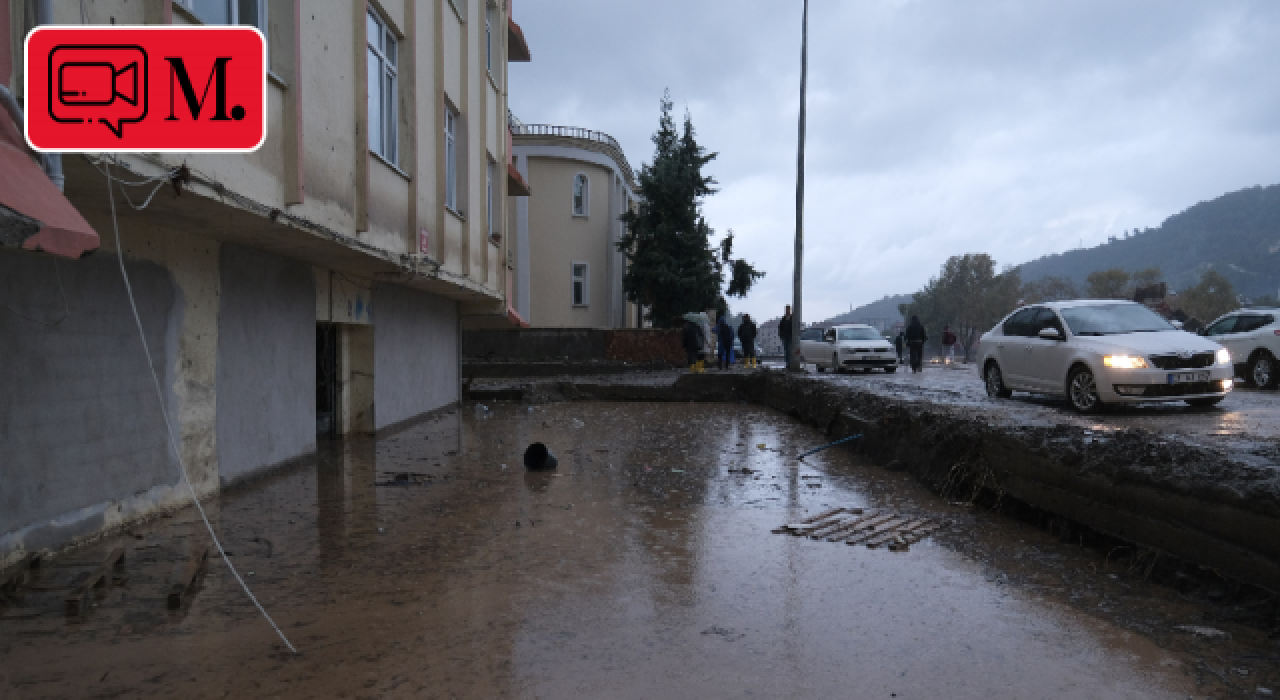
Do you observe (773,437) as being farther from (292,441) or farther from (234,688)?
(234,688)

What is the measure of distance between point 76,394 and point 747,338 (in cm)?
2522

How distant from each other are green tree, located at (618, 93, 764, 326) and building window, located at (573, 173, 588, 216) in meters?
2.00

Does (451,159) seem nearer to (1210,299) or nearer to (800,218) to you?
(800,218)

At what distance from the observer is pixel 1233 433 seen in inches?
339

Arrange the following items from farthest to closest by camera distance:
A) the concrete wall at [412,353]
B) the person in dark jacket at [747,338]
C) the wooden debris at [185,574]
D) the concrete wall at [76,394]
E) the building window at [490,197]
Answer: the person in dark jacket at [747,338], the building window at [490,197], the concrete wall at [412,353], the concrete wall at [76,394], the wooden debris at [185,574]

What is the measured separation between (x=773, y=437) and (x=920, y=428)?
12.2ft

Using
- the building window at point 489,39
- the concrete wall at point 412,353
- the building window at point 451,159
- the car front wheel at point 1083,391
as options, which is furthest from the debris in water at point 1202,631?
the building window at point 489,39

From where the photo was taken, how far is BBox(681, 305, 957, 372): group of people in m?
24.5

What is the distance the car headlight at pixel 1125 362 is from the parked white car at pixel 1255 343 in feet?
21.4

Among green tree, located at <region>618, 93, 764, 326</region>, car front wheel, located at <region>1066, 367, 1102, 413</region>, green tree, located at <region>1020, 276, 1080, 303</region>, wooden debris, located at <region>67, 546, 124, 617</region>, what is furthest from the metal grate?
green tree, located at <region>1020, 276, 1080, 303</region>

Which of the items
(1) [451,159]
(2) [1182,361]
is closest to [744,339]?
(1) [451,159]

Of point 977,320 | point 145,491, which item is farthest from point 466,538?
point 977,320

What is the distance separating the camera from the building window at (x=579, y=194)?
35.1m

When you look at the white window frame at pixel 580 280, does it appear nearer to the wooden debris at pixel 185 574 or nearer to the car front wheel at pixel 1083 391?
the car front wheel at pixel 1083 391
